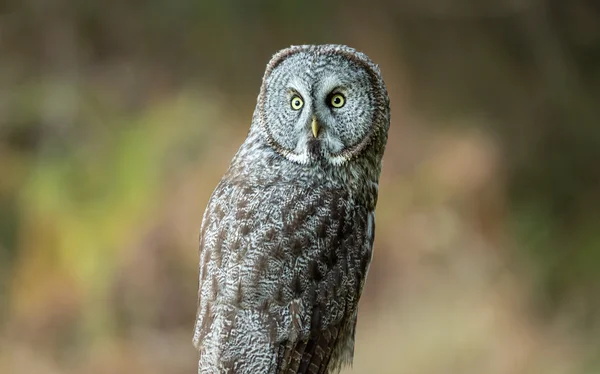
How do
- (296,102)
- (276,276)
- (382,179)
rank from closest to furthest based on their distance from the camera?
(276,276)
(296,102)
(382,179)

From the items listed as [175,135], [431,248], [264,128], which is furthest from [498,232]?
[264,128]

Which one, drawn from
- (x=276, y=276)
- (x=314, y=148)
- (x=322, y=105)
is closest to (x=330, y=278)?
(x=276, y=276)

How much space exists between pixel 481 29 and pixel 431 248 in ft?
3.77

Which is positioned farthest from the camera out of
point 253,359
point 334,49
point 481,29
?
point 481,29

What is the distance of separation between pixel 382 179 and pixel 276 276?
77.0 inches

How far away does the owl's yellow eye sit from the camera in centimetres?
190

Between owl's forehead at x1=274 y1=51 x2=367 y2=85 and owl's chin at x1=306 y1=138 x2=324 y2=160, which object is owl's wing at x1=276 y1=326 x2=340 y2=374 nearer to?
owl's chin at x1=306 y1=138 x2=324 y2=160

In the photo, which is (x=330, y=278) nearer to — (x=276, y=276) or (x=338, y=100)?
(x=276, y=276)

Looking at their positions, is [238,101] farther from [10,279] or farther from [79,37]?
[10,279]

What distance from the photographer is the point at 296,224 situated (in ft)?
5.98

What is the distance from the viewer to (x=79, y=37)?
12.4 ft

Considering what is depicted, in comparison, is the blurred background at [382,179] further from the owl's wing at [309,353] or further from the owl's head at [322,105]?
the owl's wing at [309,353]

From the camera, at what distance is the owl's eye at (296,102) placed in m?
1.89

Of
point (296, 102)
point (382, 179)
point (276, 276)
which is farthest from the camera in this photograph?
point (382, 179)
